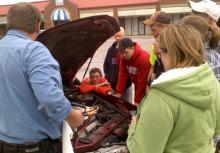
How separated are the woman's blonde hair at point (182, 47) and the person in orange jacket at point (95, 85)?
2.92 metres

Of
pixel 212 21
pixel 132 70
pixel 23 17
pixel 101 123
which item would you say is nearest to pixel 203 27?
pixel 212 21

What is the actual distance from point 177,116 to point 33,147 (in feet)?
4.42

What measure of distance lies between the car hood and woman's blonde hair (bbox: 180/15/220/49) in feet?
3.56

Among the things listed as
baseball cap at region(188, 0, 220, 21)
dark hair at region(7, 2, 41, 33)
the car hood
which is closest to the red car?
the car hood

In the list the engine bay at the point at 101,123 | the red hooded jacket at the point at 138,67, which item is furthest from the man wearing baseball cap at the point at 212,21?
the red hooded jacket at the point at 138,67

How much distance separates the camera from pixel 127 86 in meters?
6.70

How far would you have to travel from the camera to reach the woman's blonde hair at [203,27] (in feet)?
10.3

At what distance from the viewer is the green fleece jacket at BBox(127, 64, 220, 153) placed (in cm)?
221

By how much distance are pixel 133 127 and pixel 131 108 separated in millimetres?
2604

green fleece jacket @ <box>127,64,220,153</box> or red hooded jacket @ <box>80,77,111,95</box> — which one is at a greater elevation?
green fleece jacket @ <box>127,64,220,153</box>

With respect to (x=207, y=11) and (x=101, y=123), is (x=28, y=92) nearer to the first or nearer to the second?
(x=101, y=123)

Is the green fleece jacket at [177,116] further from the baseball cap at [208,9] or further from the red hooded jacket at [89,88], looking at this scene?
the red hooded jacket at [89,88]

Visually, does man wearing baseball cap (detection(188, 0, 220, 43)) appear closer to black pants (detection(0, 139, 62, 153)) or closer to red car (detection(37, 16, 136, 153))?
red car (detection(37, 16, 136, 153))

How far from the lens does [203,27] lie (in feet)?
10.5
